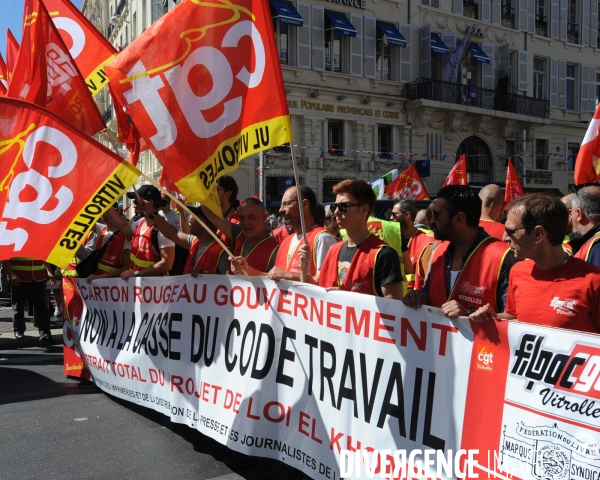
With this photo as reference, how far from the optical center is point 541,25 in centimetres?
3152

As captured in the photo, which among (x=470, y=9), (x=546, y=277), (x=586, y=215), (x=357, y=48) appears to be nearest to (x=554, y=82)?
(x=470, y=9)

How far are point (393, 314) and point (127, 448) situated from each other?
93.8 inches

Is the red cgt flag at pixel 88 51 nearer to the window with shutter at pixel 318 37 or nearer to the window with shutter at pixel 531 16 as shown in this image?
the window with shutter at pixel 318 37

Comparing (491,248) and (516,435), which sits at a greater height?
(491,248)

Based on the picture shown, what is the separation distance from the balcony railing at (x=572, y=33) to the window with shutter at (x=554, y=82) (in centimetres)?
182

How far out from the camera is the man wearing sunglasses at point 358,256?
3.47m

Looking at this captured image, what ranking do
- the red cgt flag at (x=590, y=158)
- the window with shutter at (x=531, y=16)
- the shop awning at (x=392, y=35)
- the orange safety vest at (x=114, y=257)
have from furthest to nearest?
the window with shutter at (x=531, y=16) → the shop awning at (x=392, y=35) → the orange safety vest at (x=114, y=257) → the red cgt flag at (x=590, y=158)

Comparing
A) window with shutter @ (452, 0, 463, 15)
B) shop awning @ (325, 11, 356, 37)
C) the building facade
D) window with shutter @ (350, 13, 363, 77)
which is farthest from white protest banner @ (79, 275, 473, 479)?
window with shutter @ (452, 0, 463, 15)

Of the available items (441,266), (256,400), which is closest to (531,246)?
(441,266)

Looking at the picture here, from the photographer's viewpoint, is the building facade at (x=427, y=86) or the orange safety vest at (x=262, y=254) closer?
the orange safety vest at (x=262, y=254)

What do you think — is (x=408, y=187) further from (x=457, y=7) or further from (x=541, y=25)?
(x=541, y=25)

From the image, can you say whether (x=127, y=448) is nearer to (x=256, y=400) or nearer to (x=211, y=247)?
(x=256, y=400)

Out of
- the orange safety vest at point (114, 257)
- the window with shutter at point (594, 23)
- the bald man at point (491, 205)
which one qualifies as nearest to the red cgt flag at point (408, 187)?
the bald man at point (491, 205)

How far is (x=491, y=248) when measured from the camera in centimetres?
319
